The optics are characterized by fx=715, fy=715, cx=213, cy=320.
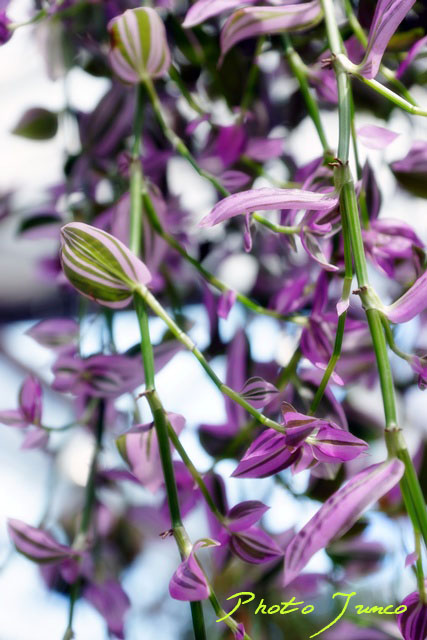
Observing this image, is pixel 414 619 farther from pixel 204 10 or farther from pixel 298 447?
pixel 204 10

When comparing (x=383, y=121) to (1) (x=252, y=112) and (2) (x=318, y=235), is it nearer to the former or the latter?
(1) (x=252, y=112)

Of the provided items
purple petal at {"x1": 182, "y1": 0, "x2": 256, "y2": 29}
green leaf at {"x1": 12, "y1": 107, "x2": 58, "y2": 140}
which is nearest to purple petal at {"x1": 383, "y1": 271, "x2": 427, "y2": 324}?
purple petal at {"x1": 182, "y1": 0, "x2": 256, "y2": 29}

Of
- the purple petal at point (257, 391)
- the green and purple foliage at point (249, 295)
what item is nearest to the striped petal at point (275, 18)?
the green and purple foliage at point (249, 295)

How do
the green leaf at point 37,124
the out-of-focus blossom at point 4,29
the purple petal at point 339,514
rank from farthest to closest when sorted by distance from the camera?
the green leaf at point 37,124
the out-of-focus blossom at point 4,29
the purple petal at point 339,514

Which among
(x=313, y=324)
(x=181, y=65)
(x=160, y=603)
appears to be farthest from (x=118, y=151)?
(x=160, y=603)

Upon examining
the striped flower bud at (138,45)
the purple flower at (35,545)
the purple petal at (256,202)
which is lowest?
the purple flower at (35,545)

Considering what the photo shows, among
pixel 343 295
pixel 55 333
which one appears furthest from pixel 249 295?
pixel 343 295

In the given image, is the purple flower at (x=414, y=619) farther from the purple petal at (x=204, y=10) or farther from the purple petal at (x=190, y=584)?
the purple petal at (x=204, y=10)
